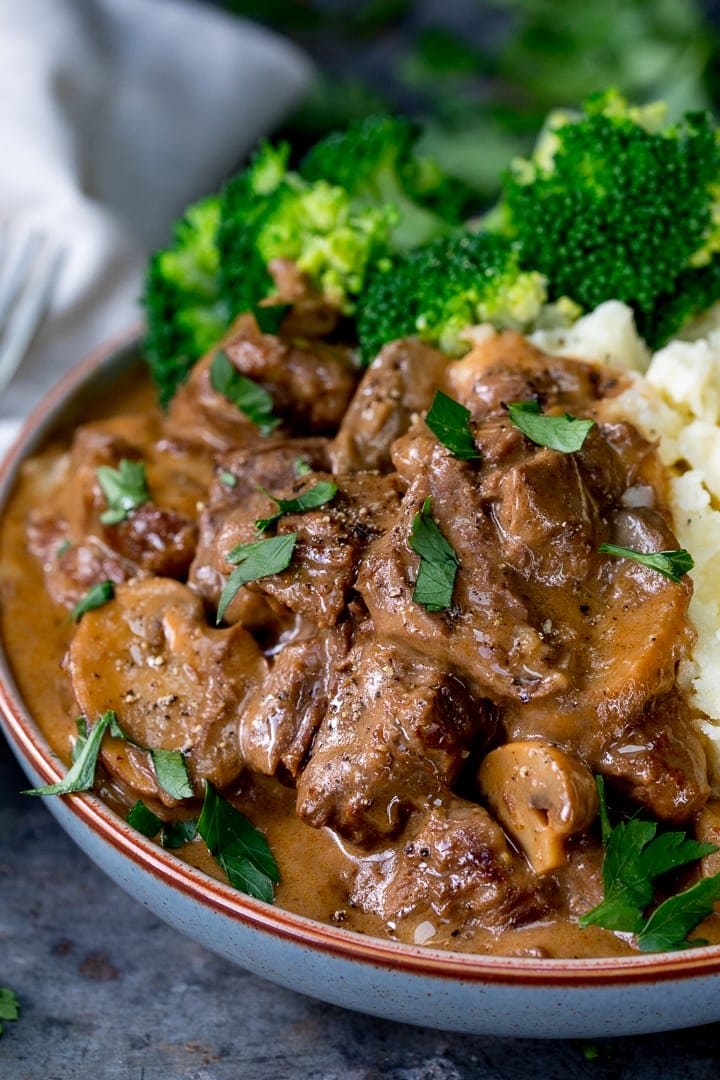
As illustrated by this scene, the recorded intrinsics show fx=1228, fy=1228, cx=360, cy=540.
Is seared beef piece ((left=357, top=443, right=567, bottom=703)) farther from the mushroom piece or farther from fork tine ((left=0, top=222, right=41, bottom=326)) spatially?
fork tine ((left=0, top=222, right=41, bottom=326))

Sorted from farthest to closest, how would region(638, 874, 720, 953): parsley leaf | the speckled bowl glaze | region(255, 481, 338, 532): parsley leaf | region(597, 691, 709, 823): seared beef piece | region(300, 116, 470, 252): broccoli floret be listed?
region(300, 116, 470, 252): broccoli floret, region(255, 481, 338, 532): parsley leaf, region(597, 691, 709, 823): seared beef piece, region(638, 874, 720, 953): parsley leaf, the speckled bowl glaze

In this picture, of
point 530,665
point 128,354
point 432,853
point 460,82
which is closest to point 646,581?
point 530,665

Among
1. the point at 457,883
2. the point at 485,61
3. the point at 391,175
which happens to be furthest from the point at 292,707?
the point at 485,61

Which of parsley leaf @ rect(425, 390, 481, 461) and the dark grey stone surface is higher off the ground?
parsley leaf @ rect(425, 390, 481, 461)

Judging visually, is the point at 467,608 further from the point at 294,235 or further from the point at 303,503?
the point at 294,235

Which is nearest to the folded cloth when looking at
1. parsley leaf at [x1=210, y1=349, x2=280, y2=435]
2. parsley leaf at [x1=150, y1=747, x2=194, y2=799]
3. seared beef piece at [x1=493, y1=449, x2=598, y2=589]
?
parsley leaf at [x1=210, y1=349, x2=280, y2=435]

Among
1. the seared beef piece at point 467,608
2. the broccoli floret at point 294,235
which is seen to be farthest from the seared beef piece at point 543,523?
the broccoli floret at point 294,235
